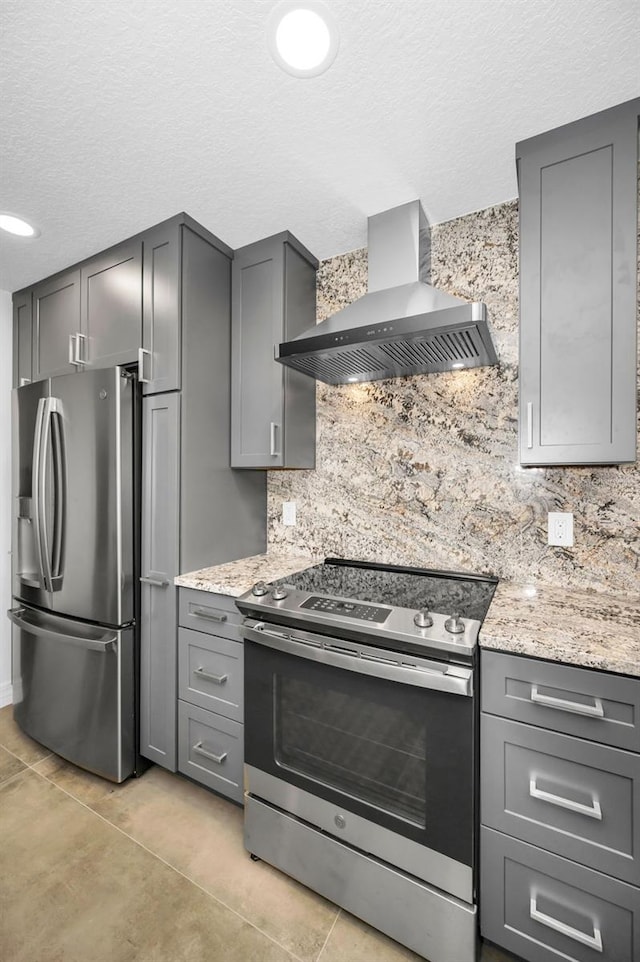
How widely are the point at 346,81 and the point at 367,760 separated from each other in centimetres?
207

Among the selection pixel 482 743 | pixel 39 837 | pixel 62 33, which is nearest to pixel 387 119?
pixel 62 33

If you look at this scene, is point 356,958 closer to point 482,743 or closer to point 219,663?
point 482,743

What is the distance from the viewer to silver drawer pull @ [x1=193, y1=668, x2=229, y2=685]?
1.74m

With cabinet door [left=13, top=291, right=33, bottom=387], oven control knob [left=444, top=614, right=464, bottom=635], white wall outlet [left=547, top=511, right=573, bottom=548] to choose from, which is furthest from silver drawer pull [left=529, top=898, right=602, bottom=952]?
cabinet door [left=13, top=291, right=33, bottom=387]

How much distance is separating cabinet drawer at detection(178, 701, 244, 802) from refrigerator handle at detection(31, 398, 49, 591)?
97 cm

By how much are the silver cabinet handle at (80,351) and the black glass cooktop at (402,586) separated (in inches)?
62.3

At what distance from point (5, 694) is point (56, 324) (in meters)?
2.34

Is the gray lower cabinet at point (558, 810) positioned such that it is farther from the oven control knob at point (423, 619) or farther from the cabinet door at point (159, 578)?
the cabinet door at point (159, 578)

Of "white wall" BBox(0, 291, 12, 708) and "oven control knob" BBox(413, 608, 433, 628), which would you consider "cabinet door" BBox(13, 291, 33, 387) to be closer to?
"white wall" BBox(0, 291, 12, 708)

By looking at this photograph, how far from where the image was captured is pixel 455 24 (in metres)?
1.09

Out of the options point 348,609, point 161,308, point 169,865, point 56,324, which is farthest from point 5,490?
point 348,609

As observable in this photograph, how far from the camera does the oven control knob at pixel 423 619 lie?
4.13 ft

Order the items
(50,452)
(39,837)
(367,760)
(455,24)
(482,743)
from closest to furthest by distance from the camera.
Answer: (455,24) → (482,743) → (367,760) → (39,837) → (50,452)

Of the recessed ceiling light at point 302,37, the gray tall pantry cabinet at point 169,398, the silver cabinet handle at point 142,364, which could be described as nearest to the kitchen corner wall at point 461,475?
the gray tall pantry cabinet at point 169,398
